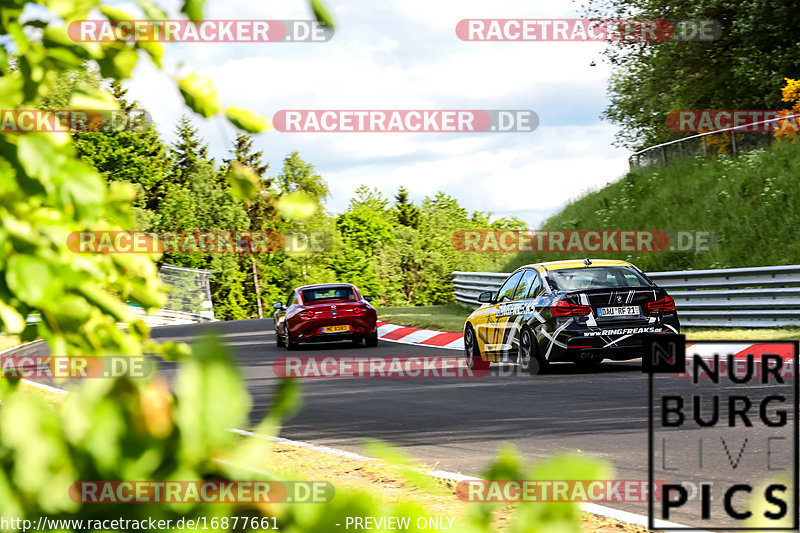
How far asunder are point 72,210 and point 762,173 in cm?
2690

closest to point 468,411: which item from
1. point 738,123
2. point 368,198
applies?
point 738,123

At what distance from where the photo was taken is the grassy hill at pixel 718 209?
24266 mm

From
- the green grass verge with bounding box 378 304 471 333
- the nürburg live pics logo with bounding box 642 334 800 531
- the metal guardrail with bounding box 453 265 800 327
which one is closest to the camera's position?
the nürburg live pics logo with bounding box 642 334 800 531

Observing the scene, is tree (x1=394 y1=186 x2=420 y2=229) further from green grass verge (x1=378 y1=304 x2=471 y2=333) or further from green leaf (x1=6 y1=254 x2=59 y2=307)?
green leaf (x1=6 y1=254 x2=59 y2=307)

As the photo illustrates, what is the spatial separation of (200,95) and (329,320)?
19.5 meters

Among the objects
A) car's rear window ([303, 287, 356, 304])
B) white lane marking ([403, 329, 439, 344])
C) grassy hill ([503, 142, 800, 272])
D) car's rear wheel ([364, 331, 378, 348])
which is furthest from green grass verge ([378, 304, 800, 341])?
grassy hill ([503, 142, 800, 272])

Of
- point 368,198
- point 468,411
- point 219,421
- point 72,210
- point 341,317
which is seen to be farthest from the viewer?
point 368,198

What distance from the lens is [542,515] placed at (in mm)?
1121

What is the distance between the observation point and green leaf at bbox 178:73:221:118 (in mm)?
2078

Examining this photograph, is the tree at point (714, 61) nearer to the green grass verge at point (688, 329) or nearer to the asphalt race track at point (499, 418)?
the green grass verge at point (688, 329)

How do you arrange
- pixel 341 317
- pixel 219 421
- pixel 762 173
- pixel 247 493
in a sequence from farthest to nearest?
pixel 762 173 < pixel 341 317 < pixel 247 493 < pixel 219 421

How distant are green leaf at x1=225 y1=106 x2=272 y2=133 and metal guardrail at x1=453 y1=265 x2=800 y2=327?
640 inches

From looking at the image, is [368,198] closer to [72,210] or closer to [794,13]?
[794,13]

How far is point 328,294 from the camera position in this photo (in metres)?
22.7
